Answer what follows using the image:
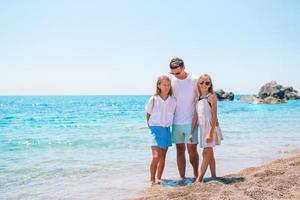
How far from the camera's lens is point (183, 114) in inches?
265

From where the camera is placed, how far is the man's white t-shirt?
6668mm

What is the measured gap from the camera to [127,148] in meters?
12.2

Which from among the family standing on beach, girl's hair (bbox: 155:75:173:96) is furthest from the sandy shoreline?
girl's hair (bbox: 155:75:173:96)

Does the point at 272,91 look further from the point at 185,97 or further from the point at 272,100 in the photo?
the point at 185,97

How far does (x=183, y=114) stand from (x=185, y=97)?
0.31 meters

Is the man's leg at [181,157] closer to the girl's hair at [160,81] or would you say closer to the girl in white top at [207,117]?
the girl in white top at [207,117]

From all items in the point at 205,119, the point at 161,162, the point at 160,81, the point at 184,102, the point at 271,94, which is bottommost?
the point at 271,94

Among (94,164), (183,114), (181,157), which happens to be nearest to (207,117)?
(183,114)

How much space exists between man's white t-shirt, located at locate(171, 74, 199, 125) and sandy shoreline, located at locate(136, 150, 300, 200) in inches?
47.4

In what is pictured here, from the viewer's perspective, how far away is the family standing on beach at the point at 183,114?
6.44 m

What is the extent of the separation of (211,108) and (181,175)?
161 centimetres

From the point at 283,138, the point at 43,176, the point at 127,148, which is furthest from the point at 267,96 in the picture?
the point at 43,176

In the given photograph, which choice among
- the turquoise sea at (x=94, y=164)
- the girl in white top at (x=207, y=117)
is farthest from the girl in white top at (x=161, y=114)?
the turquoise sea at (x=94, y=164)

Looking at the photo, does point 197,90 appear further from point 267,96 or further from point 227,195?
point 267,96
